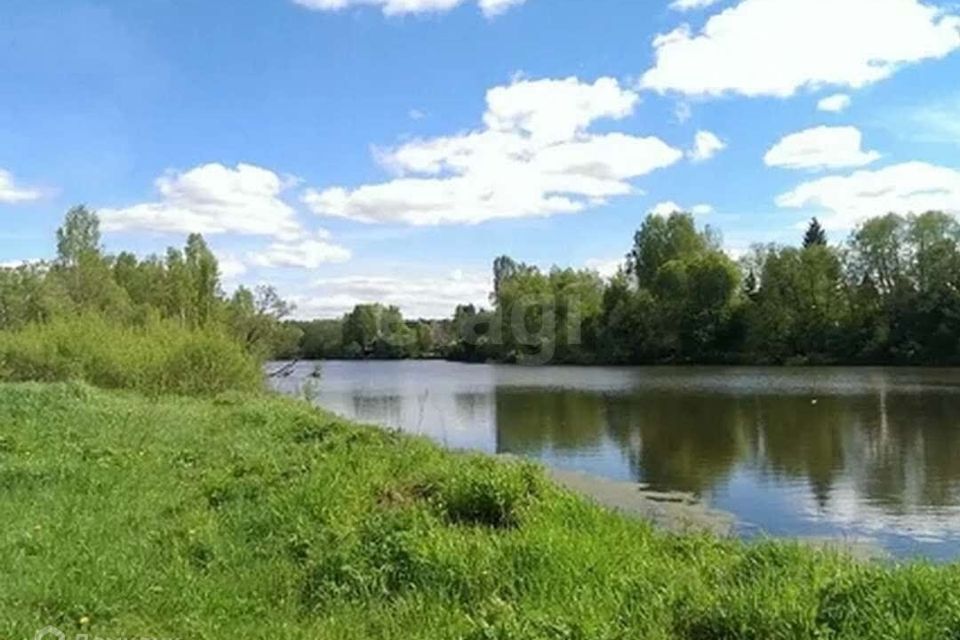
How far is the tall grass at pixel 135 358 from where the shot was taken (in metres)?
29.5

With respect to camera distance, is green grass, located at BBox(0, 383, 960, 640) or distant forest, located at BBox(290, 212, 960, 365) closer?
green grass, located at BBox(0, 383, 960, 640)

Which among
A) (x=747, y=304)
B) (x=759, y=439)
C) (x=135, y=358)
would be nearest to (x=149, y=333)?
(x=135, y=358)

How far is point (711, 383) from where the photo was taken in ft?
174

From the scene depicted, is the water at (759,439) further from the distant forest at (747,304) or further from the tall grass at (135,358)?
the distant forest at (747,304)

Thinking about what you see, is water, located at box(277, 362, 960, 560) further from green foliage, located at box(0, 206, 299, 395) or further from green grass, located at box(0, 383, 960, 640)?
green grass, located at box(0, 383, 960, 640)

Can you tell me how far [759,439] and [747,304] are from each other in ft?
189

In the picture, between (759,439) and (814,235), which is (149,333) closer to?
(759,439)

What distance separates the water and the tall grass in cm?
461

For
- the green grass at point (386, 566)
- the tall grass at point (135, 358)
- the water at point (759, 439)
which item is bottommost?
the water at point (759, 439)

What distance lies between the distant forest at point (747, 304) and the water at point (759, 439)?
69.1 feet

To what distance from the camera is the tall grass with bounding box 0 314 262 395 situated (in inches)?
1161

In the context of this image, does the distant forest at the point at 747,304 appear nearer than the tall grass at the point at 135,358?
No

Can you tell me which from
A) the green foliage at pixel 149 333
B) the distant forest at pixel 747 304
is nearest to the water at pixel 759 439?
the green foliage at pixel 149 333

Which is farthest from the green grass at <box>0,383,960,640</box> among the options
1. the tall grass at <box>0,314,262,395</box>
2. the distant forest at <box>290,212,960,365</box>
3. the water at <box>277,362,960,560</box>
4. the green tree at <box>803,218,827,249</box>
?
the green tree at <box>803,218,827,249</box>
